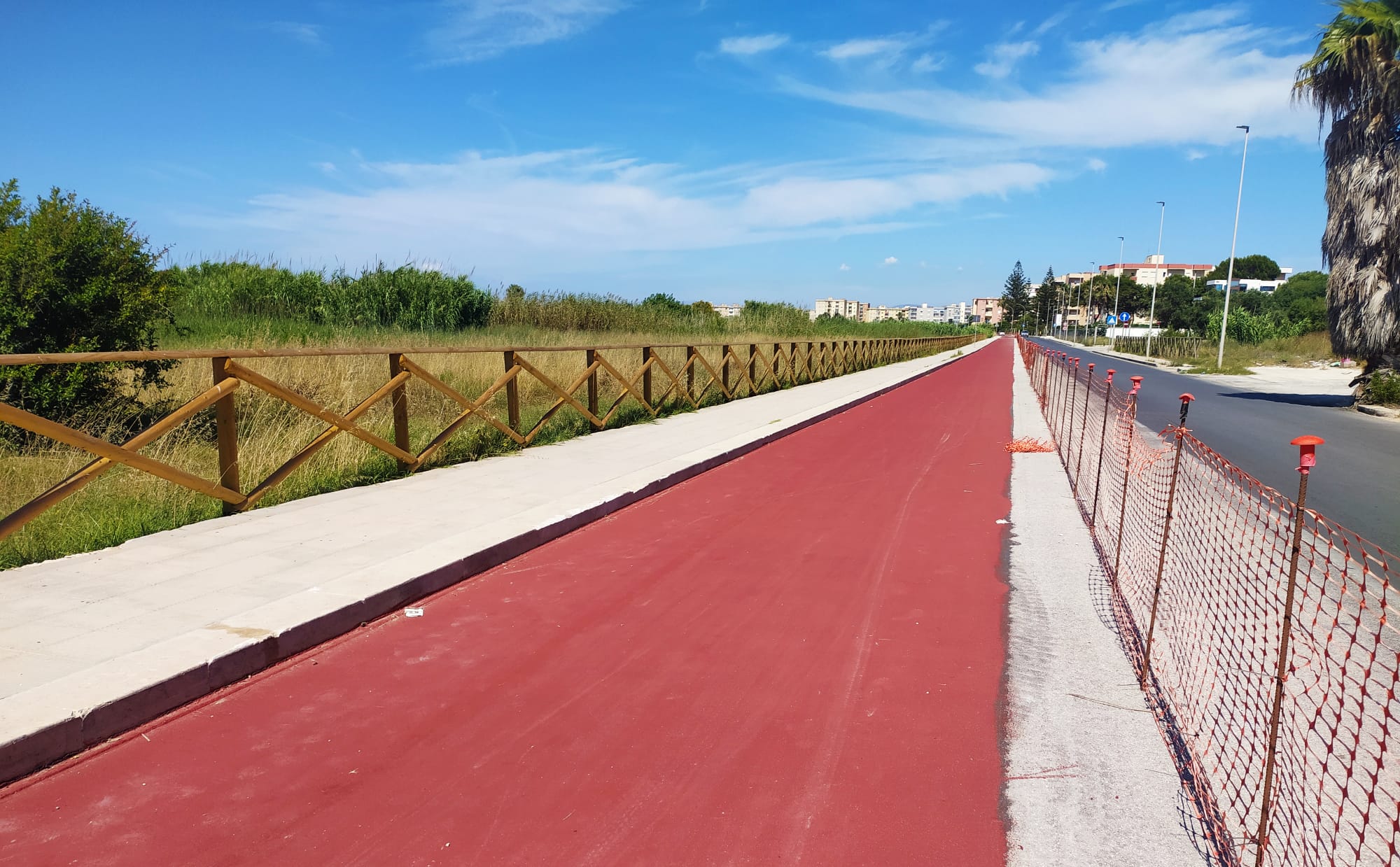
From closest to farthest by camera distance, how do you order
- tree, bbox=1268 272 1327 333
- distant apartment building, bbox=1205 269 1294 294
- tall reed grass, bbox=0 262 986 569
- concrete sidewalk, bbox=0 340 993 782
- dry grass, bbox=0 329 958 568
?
concrete sidewalk, bbox=0 340 993 782
dry grass, bbox=0 329 958 568
tall reed grass, bbox=0 262 986 569
tree, bbox=1268 272 1327 333
distant apartment building, bbox=1205 269 1294 294

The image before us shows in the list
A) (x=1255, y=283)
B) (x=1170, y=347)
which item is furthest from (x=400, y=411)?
(x=1255, y=283)

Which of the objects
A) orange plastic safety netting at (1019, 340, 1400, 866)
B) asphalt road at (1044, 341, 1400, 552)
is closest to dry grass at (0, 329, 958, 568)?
orange plastic safety netting at (1019, 340, 1400, 866)

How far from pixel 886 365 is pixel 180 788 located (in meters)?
36.4

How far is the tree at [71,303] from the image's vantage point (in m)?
8.09

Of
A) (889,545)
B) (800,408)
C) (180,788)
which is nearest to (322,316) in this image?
(800,408)

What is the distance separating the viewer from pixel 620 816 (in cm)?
299

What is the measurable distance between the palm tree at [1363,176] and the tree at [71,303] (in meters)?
23.5

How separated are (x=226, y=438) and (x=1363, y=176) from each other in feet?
77.0

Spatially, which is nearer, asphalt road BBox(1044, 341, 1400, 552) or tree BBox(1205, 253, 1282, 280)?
asphalt road BBox(1044, 341, 1400, 552)

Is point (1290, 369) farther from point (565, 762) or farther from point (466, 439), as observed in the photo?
point (565, 762)

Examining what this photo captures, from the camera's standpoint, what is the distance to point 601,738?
140 inches

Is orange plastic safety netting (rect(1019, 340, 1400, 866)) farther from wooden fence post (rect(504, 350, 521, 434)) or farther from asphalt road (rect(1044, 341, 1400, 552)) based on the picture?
wooden fence post (rect(504, 350, 521, 434))

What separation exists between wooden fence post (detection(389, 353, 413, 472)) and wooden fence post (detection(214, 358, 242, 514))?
76.2 inches

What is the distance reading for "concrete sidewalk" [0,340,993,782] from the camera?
359 centimetres
